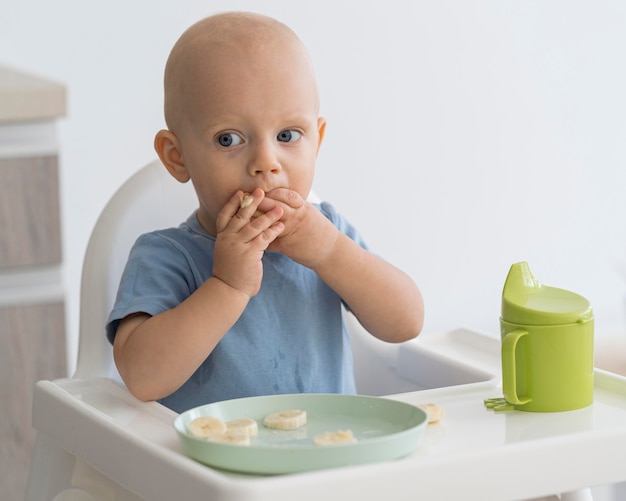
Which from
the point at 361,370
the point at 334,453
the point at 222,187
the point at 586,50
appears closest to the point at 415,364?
the point at 361,370

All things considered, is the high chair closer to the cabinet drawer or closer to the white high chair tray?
the white high chair tray

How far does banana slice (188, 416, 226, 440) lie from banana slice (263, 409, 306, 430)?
5 centimetres

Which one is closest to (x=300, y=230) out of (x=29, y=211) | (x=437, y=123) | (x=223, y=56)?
(x=223, y=56)

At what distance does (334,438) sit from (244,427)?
0.07 metres

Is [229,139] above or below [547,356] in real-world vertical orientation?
above

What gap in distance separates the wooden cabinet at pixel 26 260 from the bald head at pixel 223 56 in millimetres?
319

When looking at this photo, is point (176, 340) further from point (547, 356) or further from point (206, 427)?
point (547, 356)

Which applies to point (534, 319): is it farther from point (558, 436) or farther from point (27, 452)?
point (27, 452)

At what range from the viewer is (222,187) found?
3.22 ft

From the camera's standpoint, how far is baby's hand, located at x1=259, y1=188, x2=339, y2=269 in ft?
3.13

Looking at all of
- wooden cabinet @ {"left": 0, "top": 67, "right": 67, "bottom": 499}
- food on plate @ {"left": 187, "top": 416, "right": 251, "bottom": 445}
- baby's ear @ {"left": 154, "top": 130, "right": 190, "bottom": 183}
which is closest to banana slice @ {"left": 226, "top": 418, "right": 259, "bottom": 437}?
food on plate @ {"left": 187, "top": 416, "right": 251, "bottom": 445}

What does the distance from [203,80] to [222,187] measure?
0.09 meters

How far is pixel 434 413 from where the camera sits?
0.83m

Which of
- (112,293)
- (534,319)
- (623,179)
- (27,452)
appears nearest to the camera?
(534,319)
